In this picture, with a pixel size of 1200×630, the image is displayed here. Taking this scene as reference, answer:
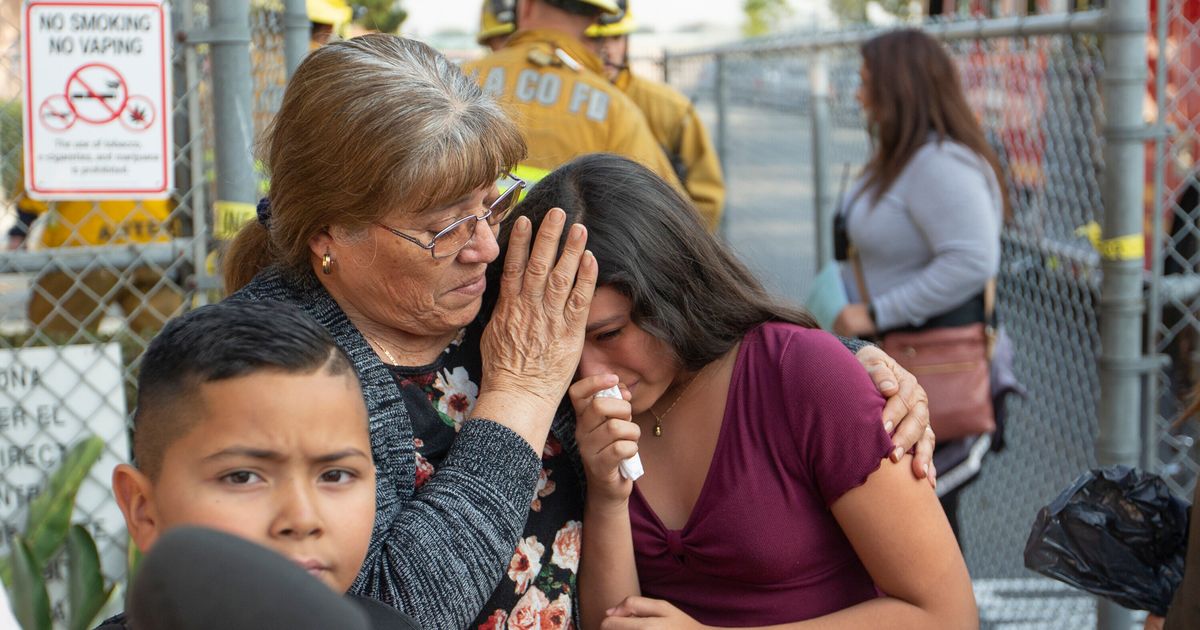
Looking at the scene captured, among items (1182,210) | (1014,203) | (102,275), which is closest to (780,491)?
(102,275)

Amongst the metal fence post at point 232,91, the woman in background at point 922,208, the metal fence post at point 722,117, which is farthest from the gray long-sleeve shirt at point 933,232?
the metal fence post at point 722,117

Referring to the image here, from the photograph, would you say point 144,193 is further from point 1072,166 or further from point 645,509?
point 1072,166

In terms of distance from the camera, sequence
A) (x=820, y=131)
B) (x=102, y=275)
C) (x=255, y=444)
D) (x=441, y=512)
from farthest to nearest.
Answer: (x=820, y=131), (x=102, y=275), (x=441, y=512), (x=255, y=444)

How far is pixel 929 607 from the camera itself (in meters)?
2.03

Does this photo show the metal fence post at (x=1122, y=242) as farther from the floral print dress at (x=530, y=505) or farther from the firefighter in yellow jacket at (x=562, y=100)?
the floral print dress at (x=530, y=505)

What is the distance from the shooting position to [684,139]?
5.54 meters

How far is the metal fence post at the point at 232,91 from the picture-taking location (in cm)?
296

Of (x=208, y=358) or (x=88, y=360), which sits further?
(x=88, y=360)

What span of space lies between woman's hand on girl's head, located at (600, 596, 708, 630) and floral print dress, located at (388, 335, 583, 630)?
7cm

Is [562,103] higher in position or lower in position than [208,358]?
higher

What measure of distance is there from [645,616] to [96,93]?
6.30ft

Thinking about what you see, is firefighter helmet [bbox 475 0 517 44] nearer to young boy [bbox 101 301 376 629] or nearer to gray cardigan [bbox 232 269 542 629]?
gray cardigan [bbox 232 269 542 629]

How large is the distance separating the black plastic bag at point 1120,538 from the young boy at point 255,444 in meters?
1.63

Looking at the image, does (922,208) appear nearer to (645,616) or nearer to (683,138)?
(683,138)
